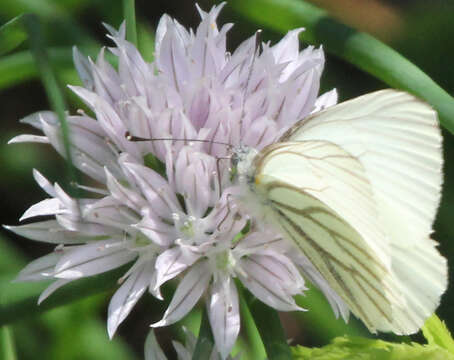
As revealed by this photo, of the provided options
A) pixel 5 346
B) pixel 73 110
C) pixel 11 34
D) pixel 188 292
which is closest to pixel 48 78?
pixel 11 34

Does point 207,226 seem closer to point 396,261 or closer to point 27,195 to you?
point 396,261

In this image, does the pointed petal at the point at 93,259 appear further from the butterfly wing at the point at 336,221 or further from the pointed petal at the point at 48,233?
the butterfly wing at the point at 336,221

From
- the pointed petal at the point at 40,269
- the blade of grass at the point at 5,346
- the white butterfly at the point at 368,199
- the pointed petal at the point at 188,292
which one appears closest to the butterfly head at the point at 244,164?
the white butterfly at the point at 368,199

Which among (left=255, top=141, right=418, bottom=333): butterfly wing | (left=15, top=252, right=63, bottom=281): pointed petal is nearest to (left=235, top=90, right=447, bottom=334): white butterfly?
(left=255, top=141, right=418, bottom=333): butterfly wing

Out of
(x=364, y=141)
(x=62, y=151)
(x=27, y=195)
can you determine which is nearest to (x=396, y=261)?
(x=364, y=141)

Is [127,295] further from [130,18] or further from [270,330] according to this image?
[130,18]

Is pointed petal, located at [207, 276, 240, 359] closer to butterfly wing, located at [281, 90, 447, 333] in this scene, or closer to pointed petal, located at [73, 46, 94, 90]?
butterfly wing, located at [281, 90, 447, 333]
